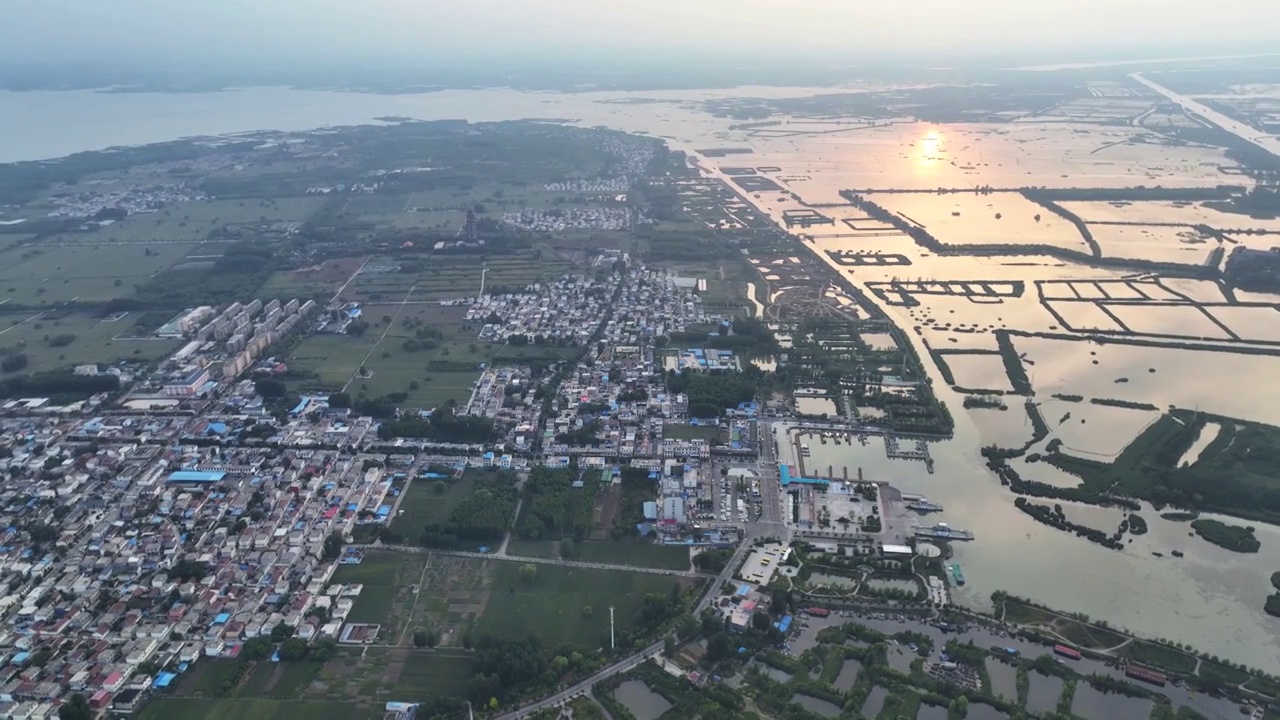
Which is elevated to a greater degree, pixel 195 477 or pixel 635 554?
pixel 195 477

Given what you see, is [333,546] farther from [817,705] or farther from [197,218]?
[197,218]

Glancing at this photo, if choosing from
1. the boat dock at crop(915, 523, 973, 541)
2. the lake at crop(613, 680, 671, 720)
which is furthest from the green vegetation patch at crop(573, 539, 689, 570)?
the boat dock at crop(915, 523, 973, 541)

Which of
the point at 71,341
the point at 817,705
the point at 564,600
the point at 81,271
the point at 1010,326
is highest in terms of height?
the point at 81,271

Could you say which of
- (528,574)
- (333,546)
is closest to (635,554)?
(528,574)

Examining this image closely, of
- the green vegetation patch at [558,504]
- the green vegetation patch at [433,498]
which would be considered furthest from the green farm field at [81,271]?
the green vegetation patch at [558,504]

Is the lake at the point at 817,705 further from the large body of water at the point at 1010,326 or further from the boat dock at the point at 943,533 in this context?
the boat dock at the point at 943,533

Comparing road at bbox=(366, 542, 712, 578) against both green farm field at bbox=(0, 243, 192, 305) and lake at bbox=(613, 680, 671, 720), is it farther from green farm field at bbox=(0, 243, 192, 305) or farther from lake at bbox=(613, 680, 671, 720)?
green farm field at bbox=(0, 243, 192, 305)

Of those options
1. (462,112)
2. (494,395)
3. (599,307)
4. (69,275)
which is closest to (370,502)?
(494,395)
